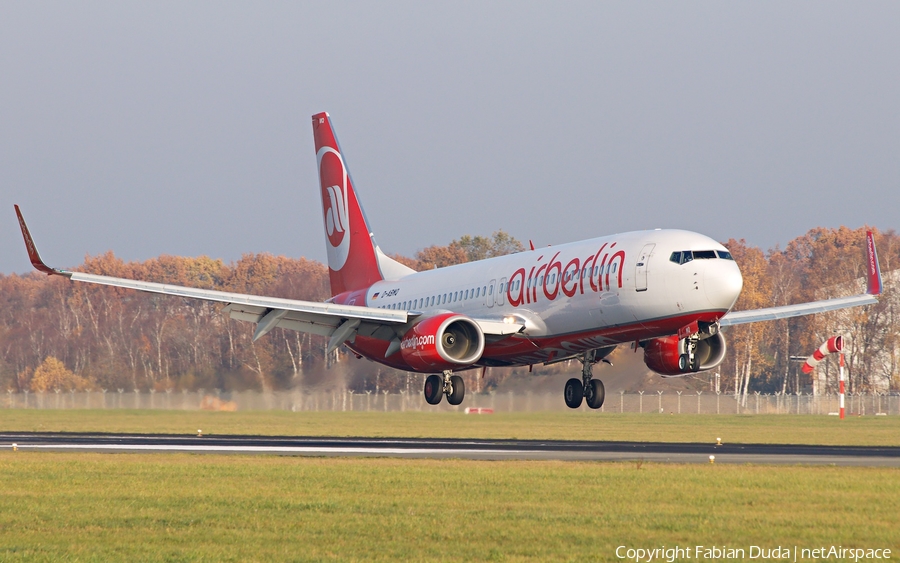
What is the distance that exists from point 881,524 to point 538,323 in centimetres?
1919

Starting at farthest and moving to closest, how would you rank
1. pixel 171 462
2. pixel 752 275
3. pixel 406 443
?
pixel 752 275
pixel 406 443
pixel 171 462

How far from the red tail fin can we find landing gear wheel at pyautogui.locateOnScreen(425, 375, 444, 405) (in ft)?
28.3

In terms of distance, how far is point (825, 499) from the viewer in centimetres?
2178

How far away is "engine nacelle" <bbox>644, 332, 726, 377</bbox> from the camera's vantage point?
37156 mm

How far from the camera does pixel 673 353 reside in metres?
37.1

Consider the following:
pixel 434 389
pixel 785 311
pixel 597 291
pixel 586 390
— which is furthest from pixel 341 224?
pixel 785 311

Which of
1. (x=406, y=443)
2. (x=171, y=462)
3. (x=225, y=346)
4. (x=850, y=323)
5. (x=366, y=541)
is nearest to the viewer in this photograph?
(x=366, y=541)

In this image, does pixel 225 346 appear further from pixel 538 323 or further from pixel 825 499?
pixel 825 499

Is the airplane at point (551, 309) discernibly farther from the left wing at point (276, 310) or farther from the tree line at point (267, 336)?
the tree line at point (267, 336)

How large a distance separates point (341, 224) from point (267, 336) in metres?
40.2

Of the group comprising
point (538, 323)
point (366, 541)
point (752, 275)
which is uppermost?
point (752, 275)

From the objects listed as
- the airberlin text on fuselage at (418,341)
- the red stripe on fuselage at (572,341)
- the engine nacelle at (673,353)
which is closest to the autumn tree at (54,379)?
the red stripe on fuselage at (572,341)

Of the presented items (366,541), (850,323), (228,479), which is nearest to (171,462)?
(228,479)

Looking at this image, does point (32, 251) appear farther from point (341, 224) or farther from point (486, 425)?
point (486, 425)
